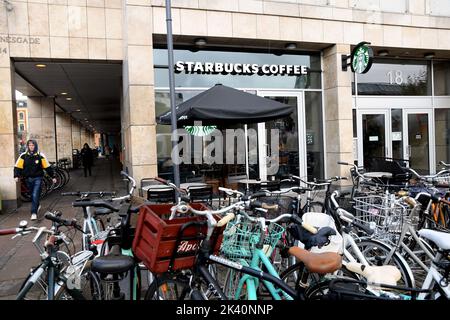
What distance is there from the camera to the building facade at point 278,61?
27.7 feet

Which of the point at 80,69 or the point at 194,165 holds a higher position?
the point at 80,69

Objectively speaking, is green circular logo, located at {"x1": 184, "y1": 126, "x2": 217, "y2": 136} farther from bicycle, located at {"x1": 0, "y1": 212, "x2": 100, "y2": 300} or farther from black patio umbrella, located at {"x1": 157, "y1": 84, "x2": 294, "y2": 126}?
bicycle, located at {"x1": 0, "y1": 212, "x2": 100, "y2": 300}

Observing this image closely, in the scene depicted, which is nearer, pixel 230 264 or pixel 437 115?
pixel 230 264

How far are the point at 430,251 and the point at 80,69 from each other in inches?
406

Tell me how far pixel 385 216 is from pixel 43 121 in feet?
56.2

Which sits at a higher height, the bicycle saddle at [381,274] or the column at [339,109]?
the column at [339,109]

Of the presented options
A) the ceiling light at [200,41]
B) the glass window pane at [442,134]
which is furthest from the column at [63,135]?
the glass window pane at [442,134]

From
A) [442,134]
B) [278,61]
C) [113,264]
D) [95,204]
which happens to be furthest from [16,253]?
[442,134]

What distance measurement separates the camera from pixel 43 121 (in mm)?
17391

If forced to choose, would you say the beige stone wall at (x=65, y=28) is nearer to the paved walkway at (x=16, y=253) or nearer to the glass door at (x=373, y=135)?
the paved walkway at (x=16, y=253)

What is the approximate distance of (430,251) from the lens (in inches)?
136

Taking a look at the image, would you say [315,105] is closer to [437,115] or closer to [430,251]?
[437,115]

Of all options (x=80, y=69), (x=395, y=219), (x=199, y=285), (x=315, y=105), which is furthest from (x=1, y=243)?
(x=315, y=105)

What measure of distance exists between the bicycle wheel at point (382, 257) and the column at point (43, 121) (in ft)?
54.3
